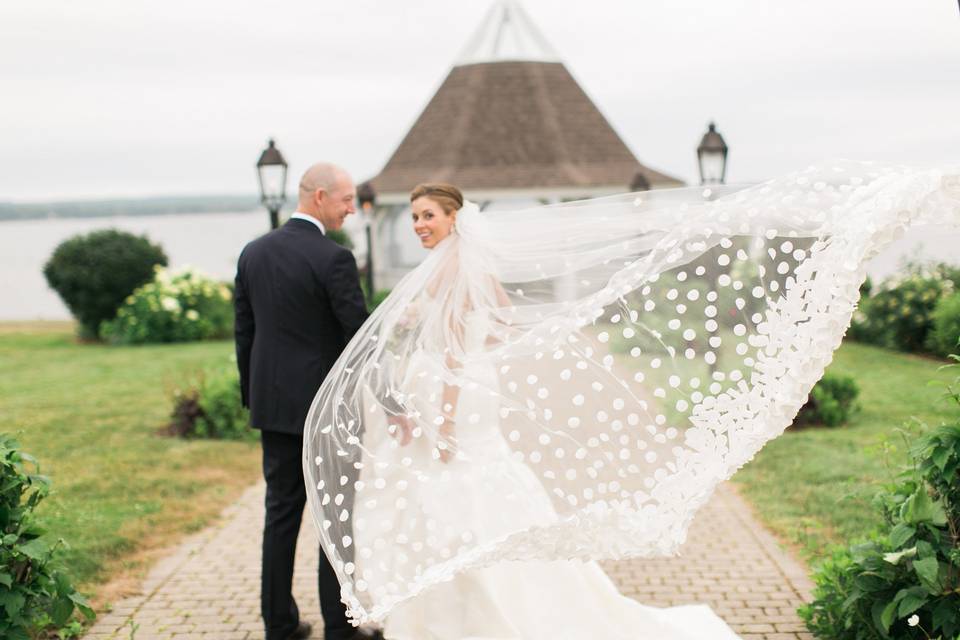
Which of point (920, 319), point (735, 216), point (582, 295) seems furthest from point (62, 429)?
point (920, 319)

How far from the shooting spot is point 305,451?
446 centimetres

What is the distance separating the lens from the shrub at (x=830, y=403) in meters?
10.6

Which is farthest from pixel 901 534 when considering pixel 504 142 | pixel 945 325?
pixel 504 142

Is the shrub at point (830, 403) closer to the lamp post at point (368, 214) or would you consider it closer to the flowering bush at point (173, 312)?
the lamp post at point (368, 214)

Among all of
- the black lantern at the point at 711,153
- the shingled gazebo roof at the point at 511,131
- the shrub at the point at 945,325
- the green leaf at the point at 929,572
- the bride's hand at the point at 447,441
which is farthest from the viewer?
the shingled gazebo roof at the point at 511,131

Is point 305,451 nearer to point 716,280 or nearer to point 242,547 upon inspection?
point 716,280

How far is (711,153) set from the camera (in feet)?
40.6

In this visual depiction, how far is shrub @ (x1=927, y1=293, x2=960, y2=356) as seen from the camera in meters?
15.1

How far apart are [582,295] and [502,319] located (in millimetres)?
408

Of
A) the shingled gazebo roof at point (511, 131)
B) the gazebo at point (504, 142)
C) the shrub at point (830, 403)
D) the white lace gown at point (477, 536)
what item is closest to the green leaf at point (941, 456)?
the white lace gown at point (477, 536)

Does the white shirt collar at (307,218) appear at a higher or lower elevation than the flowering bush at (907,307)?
higher

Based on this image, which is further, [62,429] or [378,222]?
[378,222]

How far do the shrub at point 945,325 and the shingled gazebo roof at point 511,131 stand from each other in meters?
11.1

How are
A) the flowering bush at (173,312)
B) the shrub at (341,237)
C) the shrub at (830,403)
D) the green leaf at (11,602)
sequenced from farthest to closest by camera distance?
the shrub at (341,237)
the flowering bush at (173,312)
the shrub at (830,403)
the green leaf at (11,602)
